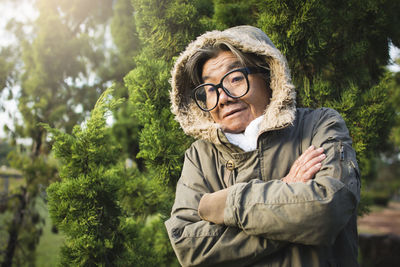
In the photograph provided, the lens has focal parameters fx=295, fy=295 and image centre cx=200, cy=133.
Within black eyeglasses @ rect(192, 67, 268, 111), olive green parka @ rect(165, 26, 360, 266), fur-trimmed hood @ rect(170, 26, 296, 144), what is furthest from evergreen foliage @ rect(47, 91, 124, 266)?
black eyeglasses @ rect(192, 67, 268, 111)

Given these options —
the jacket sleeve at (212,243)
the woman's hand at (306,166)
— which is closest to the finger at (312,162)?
the woman's hand at (306,166)

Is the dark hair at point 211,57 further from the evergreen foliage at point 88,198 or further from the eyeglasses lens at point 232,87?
the evergreen foliage at point 88,198

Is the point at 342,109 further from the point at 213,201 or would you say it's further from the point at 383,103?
the point at 213,201

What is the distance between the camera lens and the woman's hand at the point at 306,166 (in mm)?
1451

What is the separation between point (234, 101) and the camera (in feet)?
5.78

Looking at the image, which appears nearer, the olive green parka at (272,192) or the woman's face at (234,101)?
the olive green parka at (272,192)

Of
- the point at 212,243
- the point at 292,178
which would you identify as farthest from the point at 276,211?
the point at 212,243

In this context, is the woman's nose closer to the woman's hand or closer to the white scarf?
the white scarf

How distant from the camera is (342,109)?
2391mm

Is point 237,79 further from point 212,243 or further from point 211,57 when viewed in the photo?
point 212,243

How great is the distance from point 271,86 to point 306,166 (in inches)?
22.8

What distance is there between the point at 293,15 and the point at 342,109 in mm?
850

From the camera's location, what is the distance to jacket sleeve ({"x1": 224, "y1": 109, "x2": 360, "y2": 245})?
4.18ft

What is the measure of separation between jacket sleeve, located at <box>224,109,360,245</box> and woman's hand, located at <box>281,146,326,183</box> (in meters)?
0.03
